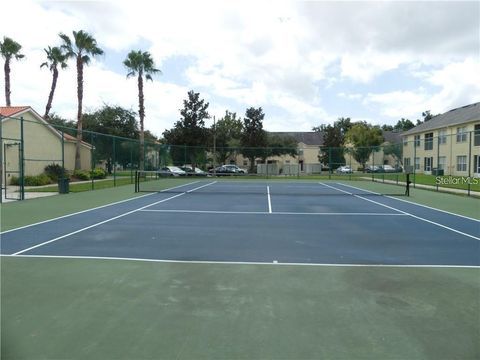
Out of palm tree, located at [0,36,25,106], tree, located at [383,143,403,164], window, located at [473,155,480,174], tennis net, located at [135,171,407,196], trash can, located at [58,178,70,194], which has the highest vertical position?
palm tree, located at [0,36,25,106]

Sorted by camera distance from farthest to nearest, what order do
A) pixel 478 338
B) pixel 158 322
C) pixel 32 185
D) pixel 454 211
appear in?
pixel 32 185, pixel 454 211, pixel 158 322, pixel 478 338

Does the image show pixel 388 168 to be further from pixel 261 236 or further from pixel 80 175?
pixel 261 236

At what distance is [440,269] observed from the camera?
6383mm

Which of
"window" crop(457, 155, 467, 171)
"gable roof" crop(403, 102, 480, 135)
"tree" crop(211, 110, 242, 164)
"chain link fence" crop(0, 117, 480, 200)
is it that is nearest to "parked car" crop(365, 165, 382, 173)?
"chain link fence" crop(0, 117, 480, 200)

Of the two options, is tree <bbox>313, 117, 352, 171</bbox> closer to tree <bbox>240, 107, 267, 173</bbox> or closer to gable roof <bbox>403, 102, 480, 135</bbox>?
tree <bbox>240, 107, 267, 173</bbox>

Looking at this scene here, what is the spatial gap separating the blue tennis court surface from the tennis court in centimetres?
4

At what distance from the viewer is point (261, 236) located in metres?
9.09

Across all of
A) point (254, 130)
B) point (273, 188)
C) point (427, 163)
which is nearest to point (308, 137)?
point (254, 130)

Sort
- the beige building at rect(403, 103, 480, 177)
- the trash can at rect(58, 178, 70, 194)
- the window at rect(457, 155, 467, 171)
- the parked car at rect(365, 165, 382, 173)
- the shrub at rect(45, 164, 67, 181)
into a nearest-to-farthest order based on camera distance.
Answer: the trash can at rect(58, 178, 70, 194) < the shrub at rect(45, 164, 67, 181) < the parked car at rect(365, 165, 382, 173) < the beige building at rect(403, 103, 480, 177) < the window at rect(457, 155, 467, 171)

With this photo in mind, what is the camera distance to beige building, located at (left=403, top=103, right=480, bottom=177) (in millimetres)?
37597

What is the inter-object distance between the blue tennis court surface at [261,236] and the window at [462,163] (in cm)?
2842

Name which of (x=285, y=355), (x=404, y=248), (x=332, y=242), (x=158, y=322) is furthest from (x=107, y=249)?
(x=404, y=248)

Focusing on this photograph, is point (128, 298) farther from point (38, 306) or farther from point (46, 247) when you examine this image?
point (46, 247)

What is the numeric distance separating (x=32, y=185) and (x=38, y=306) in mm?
23098
